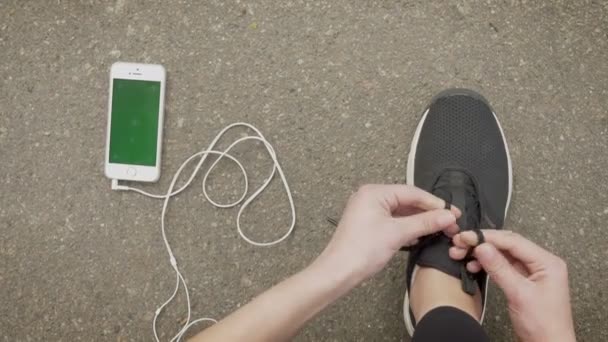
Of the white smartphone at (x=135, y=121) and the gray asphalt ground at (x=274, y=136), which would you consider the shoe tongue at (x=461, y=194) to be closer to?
the gray asphalt ground at (x=274, y=136)

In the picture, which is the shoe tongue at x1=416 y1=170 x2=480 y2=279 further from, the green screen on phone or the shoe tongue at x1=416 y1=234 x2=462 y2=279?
the green screen on phone

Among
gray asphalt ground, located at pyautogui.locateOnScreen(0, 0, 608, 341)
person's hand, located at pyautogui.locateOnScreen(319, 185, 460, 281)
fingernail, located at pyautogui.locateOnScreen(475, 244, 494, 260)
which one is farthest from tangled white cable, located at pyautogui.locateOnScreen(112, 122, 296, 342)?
fingernail, located at pyautogui.locateOnScreen(475, 244, 494, 260)

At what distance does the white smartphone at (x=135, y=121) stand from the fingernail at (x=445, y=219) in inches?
20.8

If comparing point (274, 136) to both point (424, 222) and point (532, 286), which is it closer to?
point (424, 222)

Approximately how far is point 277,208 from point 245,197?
64 mm

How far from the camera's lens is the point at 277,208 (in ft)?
3.26

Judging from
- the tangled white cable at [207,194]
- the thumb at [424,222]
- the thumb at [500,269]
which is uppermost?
the thumb at [424,222]

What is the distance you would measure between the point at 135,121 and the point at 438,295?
0.62 m

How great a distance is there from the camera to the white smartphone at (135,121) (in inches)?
39.1

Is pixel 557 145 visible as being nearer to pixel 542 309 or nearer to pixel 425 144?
pixel 425 144

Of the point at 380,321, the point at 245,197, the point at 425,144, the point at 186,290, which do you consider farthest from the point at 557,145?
the point at 186,290

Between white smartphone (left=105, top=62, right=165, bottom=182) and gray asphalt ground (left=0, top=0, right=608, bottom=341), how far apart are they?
0.03 metres

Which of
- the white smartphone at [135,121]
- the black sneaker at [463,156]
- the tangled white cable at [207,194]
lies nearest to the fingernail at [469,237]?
the black sneaker at [463,156]

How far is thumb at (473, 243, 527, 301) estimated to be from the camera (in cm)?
73
